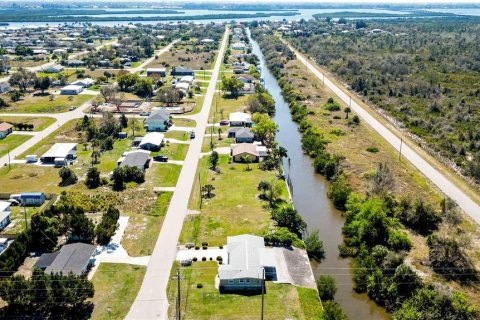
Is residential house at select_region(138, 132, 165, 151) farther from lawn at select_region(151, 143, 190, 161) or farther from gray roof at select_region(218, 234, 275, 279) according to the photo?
gray roof at select_region(218, 234, 275, 279)

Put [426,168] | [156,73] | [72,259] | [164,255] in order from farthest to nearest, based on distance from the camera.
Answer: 1. [156,73]
2. [426,168]
3. [164,255]
4. [72,259]

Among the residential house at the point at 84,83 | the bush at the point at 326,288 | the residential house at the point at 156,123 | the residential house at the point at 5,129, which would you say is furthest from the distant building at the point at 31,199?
the residential house at the point at 84,83

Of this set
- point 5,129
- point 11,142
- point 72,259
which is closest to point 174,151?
point 11,142

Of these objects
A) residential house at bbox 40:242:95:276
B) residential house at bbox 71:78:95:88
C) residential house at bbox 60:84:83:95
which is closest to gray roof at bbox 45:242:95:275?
residential house at bbox 40:242:95:276

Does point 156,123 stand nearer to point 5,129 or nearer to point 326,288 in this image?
point 5,129

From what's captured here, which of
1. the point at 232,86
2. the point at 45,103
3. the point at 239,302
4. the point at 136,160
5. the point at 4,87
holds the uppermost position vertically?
the point at 232,86

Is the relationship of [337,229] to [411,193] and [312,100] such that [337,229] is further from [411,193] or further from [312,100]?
[312,100]

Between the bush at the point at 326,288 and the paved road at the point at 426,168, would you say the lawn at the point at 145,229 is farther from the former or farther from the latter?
the paved road at the point at 426,168
